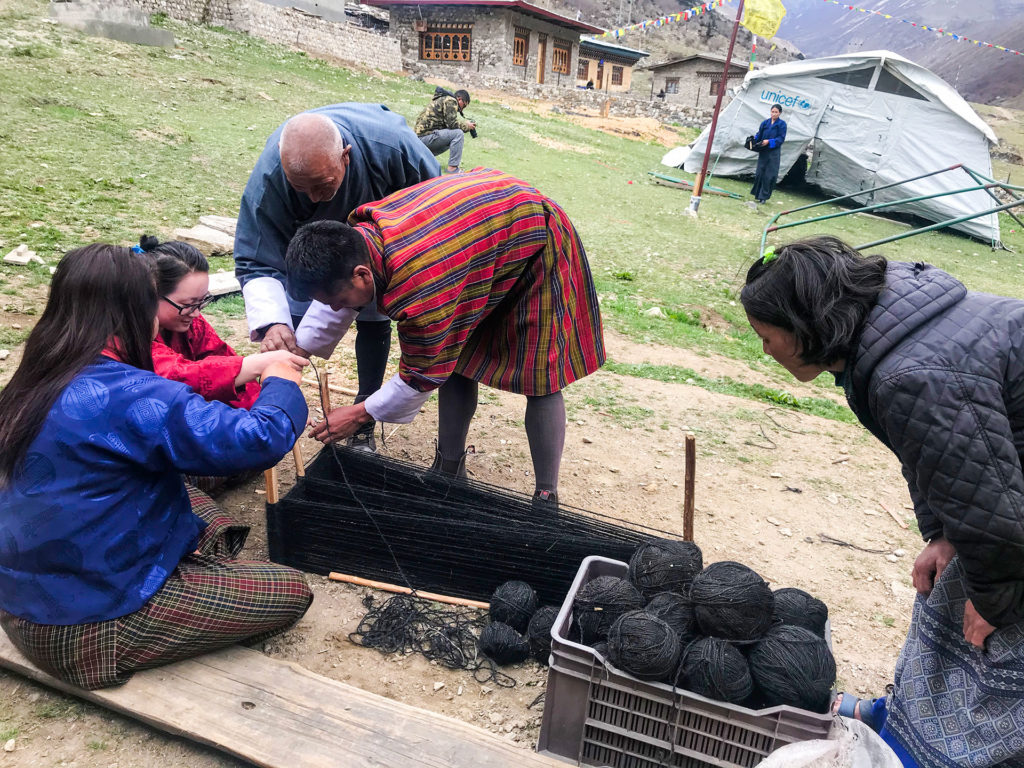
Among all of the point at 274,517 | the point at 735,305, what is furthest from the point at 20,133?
the point at 735,305

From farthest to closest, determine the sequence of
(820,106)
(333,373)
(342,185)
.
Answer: (820,106)
(333,373)
(342,185)

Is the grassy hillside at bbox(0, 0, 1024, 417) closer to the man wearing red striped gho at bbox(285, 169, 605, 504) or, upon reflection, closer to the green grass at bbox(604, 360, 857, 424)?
the green grass at bbox(604, 360, 857, 424)

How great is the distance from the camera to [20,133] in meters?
7.51

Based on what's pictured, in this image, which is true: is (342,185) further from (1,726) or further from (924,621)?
(924,621)

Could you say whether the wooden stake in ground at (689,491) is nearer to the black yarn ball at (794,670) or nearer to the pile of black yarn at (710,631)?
the pile of black yarn at (710,631)

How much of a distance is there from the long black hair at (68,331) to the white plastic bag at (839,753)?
1.95 meters

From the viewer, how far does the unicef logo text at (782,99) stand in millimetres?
15078

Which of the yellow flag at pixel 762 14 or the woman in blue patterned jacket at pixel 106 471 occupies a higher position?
the yellow flag at pixel 762 14

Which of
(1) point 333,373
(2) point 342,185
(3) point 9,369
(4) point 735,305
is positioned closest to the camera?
(2) point 342,185

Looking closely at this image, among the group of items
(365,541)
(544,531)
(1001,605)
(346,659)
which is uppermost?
(1001,605)

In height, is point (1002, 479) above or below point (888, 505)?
above

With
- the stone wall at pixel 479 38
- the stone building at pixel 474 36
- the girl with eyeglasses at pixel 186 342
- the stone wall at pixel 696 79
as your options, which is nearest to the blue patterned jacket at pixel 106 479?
the girl with eyeglasses at pixel 186 342

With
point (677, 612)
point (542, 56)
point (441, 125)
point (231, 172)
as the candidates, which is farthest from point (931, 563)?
point (542, 56)

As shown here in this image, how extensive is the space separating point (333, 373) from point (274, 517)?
6.50 ft
